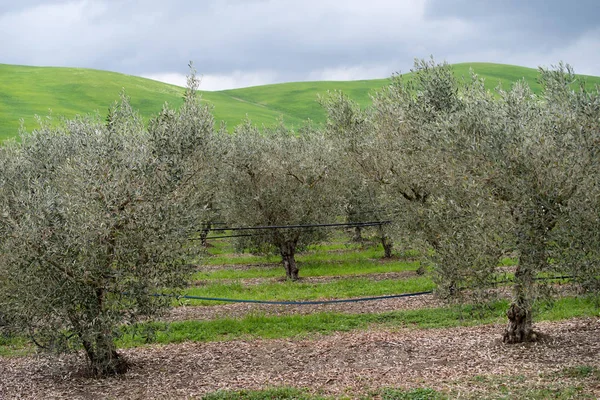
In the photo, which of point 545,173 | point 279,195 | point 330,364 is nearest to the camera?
point 545,173

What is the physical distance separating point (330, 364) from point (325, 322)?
511 cm

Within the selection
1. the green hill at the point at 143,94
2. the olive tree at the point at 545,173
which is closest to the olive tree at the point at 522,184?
the olive tree at the point at 545,173

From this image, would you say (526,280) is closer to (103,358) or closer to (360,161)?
(103,358)

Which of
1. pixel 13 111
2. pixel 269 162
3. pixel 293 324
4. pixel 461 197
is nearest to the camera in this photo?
pixel 461 197

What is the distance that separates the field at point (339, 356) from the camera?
14.2 meters

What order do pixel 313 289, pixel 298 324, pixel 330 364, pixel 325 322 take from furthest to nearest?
pixel 313 289 < pixel 325 322 < pixel 298 324 < pixel 330 364

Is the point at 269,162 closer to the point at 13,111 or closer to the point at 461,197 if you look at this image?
the point at 461,197

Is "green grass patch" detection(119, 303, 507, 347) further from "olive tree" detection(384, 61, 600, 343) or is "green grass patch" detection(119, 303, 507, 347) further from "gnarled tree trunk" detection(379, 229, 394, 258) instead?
"gnarled tree trunk" detection(379, 229, 394, 258)

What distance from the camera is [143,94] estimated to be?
358 feet

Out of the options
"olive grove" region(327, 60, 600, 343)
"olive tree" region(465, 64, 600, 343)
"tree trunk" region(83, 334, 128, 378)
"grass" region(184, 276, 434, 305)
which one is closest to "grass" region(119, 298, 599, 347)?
"tree trunk" region(83, 334, 128, 378)

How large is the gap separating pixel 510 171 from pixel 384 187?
1510cm

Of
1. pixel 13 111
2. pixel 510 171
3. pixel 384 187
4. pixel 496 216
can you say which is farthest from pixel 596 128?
pixel 13 111

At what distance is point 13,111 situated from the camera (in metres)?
87.9

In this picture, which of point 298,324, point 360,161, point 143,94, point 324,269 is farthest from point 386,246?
point 143,94
